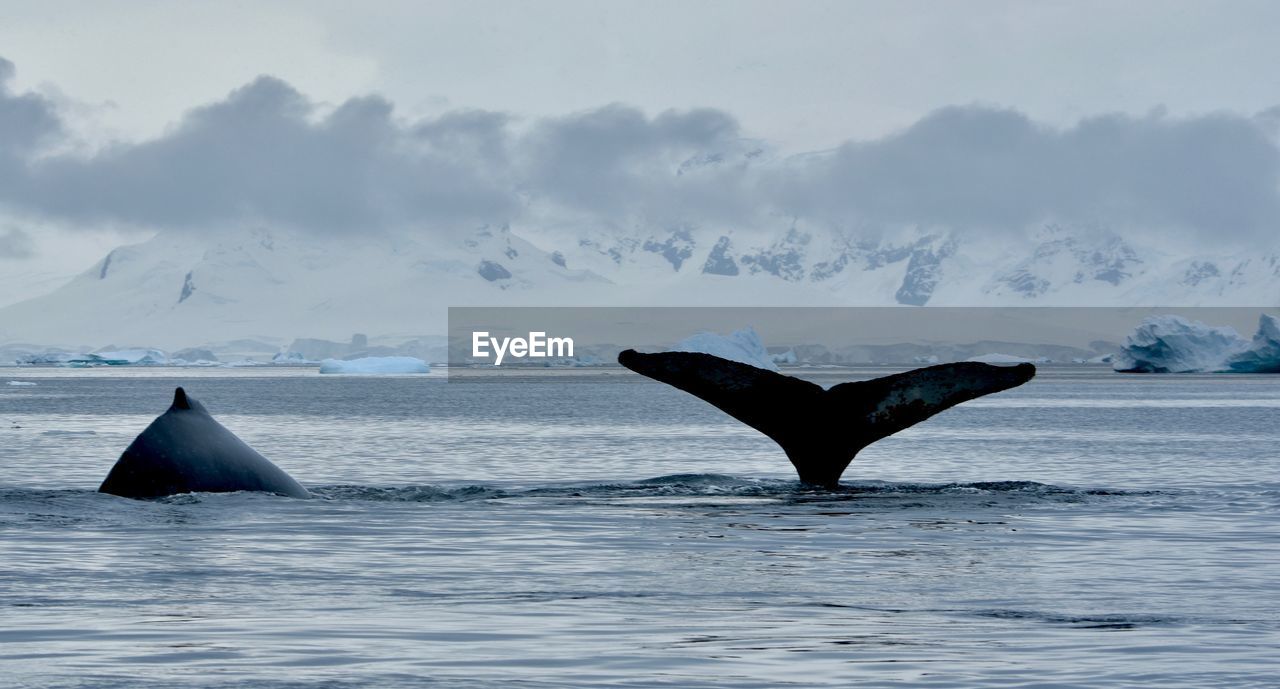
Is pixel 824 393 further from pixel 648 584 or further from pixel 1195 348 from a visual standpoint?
pixel 1195 348

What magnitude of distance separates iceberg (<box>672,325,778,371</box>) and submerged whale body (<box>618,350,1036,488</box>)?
7791 cm

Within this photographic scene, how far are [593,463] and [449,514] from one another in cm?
1256

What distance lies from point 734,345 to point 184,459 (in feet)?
279

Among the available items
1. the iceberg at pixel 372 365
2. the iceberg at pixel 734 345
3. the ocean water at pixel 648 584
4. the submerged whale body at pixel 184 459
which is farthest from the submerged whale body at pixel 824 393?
the iceberg at pixel 372 365

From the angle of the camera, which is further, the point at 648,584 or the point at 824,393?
the point at 824,393

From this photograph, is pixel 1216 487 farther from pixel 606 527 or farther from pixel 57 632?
pixel 57 632

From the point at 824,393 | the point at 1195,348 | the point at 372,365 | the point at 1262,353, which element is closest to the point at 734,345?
the point at 1195,348

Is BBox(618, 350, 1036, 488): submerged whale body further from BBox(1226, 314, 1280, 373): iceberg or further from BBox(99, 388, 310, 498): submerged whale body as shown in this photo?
BBox(1226, 314, 1280, 373): iceberg

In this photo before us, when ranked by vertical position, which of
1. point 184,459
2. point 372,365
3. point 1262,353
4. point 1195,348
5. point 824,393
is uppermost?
point 372,365

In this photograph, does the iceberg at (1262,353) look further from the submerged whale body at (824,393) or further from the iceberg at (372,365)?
the submerged whale body at (824,393)

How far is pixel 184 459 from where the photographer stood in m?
15.6

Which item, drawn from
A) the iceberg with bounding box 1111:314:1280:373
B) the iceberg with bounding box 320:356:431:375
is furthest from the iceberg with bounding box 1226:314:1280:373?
the iceberg with bounding box 320:356:431:375

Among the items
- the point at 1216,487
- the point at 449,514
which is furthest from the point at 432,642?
the point at 1216,487

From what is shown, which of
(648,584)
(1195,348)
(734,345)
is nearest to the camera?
(648,584)
